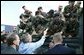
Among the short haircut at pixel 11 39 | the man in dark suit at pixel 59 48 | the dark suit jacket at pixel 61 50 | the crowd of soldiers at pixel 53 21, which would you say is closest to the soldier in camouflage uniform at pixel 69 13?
the crowd of soldiers at pixel 53 21

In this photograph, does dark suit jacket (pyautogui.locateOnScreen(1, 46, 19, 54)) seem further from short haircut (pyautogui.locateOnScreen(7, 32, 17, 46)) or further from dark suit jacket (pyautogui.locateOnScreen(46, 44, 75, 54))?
dark suit jacket (pyautogui.locateOnScreen(46, 44, 75, 54))

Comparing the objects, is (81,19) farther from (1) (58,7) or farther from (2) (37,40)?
A: (2) (37,40)

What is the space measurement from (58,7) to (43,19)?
31cm

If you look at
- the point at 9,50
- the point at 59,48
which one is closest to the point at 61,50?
the point at 59,48

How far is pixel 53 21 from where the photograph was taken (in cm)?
376

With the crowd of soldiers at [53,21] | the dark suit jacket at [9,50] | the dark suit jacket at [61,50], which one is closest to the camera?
the dark suit jacket at [61,50]

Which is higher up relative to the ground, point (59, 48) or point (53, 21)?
point (53, 21)

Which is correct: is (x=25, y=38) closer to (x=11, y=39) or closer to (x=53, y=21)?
(x=11, y=39)

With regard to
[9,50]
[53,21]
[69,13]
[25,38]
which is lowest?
[9,50]

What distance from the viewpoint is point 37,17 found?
12.8 ft

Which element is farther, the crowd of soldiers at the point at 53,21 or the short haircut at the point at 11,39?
the crowd of soldiers at the point at 53,21

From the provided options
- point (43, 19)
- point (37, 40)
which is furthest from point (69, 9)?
point (37, 40)

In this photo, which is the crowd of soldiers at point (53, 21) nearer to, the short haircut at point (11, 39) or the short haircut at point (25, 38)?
the short haircut at point (25, 38)

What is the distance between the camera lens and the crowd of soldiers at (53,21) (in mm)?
3586
